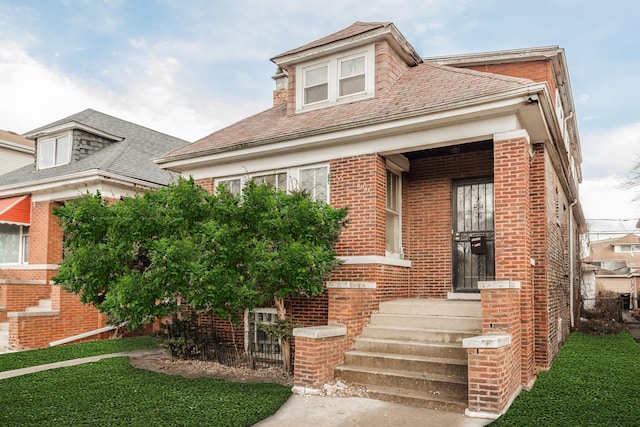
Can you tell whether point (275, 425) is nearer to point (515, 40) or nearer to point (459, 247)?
point (459, 247)

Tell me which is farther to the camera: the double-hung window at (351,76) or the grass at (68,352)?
the double-hung window at (351,76)

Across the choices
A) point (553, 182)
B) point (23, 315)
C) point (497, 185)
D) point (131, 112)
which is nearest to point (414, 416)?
point (497, 185)

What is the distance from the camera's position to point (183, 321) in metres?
9.86

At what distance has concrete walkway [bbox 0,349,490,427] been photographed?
5895mm

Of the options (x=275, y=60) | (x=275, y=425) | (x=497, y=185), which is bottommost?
(x=275, y=425)

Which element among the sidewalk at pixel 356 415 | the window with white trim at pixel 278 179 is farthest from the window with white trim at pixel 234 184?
the sidewalk at pixel 356 415

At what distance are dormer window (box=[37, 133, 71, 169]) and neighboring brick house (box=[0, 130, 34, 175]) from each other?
5.14 meters

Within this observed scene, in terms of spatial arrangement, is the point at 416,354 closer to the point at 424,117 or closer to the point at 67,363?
the point at 424,117

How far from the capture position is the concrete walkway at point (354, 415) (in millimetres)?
5895

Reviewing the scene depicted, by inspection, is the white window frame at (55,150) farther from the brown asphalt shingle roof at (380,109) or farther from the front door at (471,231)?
the front door at (471,231)

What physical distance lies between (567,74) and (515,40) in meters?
1.79

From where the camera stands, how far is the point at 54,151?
628 inches

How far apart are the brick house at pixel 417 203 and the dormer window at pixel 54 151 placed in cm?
617

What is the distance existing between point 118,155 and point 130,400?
990 centimetres
